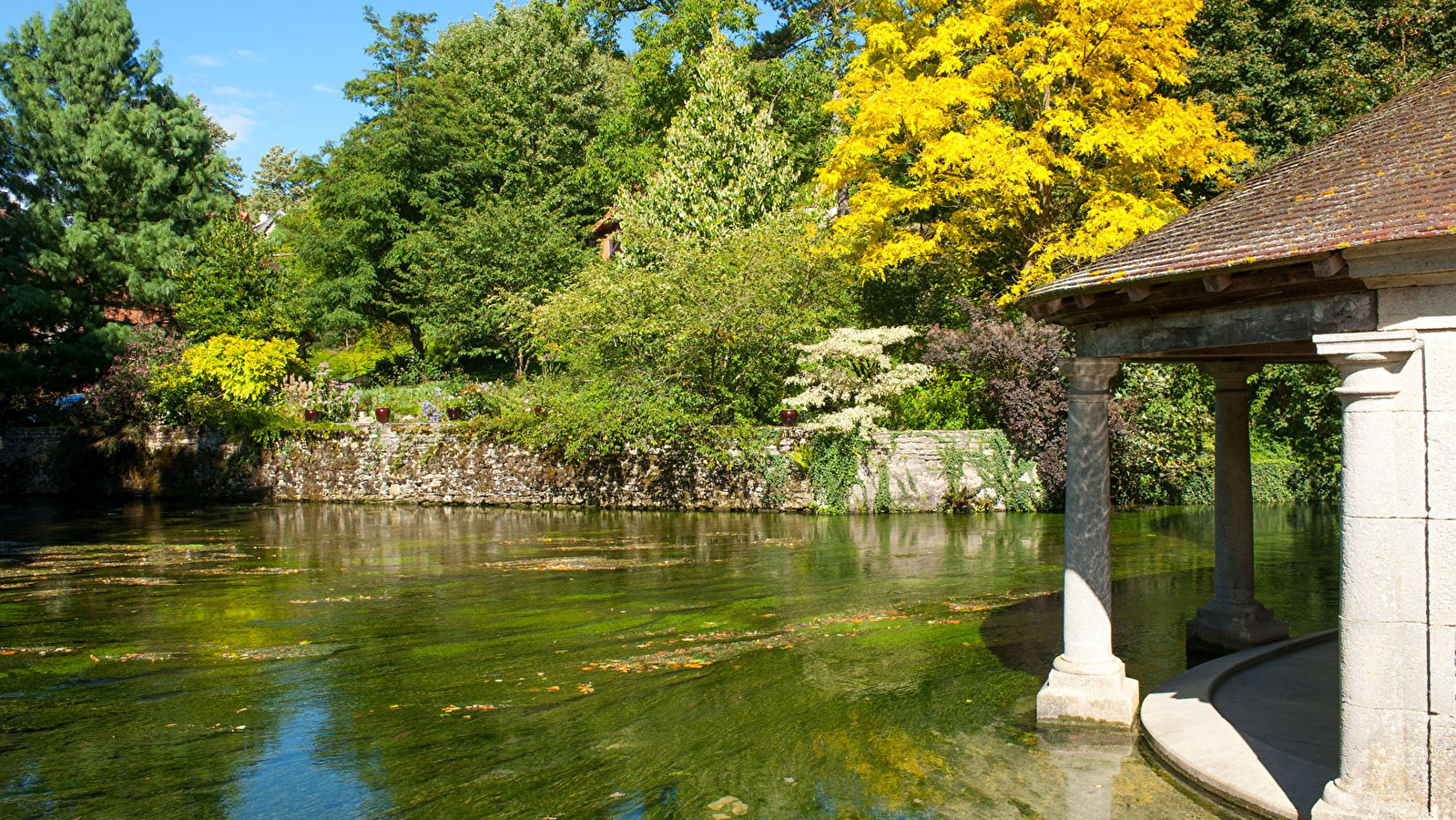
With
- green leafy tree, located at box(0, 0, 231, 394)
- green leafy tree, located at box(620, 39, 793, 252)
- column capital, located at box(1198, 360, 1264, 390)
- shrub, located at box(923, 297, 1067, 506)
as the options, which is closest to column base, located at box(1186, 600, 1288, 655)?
column capital, located at box(1198, 360, 1264, 390)

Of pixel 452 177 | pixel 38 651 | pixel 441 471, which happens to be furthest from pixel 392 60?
pixel 38 651

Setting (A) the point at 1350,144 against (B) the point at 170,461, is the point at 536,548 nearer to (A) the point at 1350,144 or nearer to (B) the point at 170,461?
(A) the point at 1350,144

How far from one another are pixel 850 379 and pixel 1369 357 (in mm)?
15997

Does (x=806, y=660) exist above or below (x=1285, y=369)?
below

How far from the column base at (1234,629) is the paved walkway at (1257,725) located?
33 centimetres

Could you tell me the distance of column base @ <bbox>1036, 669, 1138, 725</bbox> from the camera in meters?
6.25

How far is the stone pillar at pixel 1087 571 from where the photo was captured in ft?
20.8

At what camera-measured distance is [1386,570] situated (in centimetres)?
442

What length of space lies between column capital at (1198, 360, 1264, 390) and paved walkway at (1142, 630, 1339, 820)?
202 cm

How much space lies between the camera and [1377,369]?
449 cm

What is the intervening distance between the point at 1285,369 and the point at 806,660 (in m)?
17.6

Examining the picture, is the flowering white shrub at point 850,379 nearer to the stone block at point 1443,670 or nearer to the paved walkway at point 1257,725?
the paved walkway at point 1257,725

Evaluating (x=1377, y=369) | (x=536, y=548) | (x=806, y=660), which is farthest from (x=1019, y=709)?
(x=536, y=548)

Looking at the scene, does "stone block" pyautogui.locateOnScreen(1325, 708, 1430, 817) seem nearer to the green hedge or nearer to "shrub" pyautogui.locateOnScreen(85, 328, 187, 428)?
Result: the green hedge
